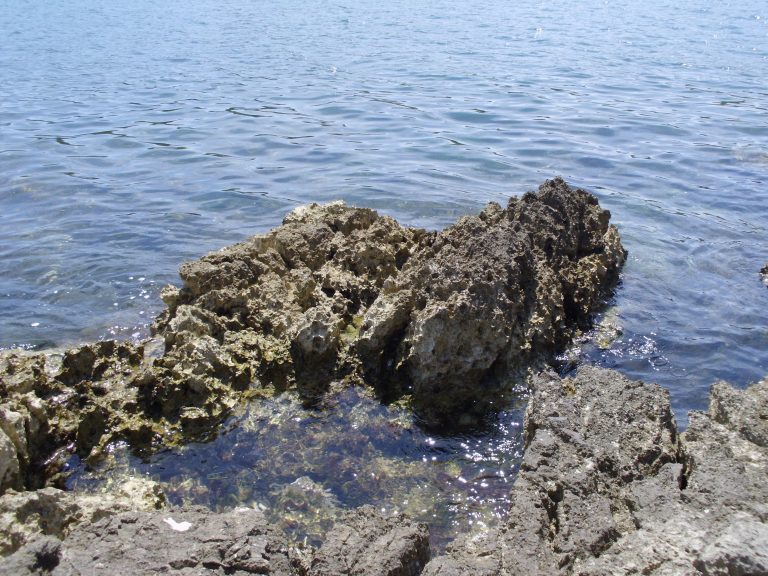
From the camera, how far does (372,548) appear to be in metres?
3.80

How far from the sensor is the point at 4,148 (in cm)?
1539

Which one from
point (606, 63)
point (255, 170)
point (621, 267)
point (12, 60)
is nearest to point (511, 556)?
point (621, 267)

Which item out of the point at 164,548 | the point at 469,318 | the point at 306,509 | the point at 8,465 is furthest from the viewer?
the point at 469,318

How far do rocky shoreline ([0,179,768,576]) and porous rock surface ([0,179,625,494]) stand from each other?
0.06ft

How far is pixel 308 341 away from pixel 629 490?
3000 mm

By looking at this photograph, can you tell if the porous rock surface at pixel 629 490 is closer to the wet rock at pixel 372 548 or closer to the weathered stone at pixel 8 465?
the wet rock at pixel 372 548

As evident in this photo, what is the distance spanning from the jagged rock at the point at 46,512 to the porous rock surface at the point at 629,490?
6.50 ft

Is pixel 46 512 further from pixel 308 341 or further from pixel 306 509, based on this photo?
pixel 308 341

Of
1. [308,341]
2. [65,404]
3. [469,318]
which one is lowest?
[65,404]

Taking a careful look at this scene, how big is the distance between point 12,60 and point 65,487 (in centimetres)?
2380

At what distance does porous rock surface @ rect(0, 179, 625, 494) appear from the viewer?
18.5ft

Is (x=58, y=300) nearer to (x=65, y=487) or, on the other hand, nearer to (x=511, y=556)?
(x=65, y=487)

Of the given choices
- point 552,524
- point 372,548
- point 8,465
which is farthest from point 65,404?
point 552,524

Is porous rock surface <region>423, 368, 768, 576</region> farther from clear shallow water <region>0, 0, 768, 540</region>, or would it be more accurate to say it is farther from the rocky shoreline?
clear shallow water <region>0, 0, 768, 540</region>
